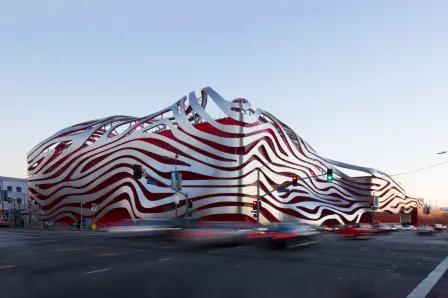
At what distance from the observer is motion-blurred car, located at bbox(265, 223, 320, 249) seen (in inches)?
1080

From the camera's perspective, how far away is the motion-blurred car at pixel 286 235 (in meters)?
27.4

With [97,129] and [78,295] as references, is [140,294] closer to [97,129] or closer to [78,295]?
[78,295]

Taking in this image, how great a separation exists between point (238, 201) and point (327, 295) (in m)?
66.7

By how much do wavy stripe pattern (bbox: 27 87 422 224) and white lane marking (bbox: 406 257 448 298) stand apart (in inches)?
2110

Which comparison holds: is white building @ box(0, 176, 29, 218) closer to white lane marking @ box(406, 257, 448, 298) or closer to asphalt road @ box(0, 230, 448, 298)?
asphalt road @ box(0, 230, 448, 298)

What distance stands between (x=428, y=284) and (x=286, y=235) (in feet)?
46.1

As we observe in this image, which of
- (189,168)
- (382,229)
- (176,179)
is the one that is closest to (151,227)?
(176,179)

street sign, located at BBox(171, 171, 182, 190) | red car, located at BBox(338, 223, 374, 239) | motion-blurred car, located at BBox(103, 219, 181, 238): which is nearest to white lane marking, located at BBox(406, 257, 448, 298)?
motion-blurred car, located at BBox(103, 219, 181, 238)

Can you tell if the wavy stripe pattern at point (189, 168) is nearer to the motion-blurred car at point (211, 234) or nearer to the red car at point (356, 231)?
the red car at point (356, 231)

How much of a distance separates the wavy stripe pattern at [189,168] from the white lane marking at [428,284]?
53.6 metres

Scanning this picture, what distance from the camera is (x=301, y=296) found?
11031 millimetres

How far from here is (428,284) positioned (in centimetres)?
1362

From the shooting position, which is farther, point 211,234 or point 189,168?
point 189,168

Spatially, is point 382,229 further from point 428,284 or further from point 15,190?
point 15,190
